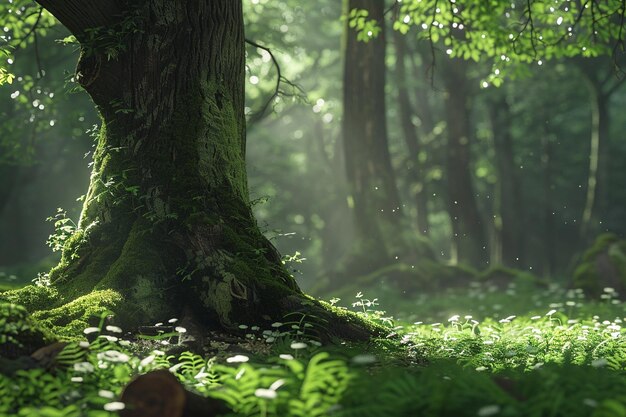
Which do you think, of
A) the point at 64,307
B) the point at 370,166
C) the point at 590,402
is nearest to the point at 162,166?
the point at 64,307

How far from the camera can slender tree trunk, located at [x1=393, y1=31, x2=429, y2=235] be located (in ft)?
84.0

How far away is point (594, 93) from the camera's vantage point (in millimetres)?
22594

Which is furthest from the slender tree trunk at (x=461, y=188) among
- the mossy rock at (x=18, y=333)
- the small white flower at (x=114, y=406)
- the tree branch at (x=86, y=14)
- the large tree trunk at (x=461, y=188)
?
the small white flower at (x=114, y=406)

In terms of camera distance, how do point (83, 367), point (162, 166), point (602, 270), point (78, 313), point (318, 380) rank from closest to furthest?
point (318, 380), point (83, 367), point (78, 313), point (162, 166), point (602, 270)

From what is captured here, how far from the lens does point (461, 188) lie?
22750mm

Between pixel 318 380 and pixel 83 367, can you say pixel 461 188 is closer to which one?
pixel 318 380

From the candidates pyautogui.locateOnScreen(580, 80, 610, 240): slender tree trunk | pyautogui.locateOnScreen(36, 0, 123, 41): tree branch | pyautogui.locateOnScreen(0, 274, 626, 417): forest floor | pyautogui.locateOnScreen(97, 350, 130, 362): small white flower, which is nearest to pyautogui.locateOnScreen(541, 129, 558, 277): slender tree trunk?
pyautogui.locateOnScreen(580, 80, 610, 240): slender tree trunk

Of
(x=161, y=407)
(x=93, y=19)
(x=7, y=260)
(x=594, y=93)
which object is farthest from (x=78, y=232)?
(x=7, y=260)

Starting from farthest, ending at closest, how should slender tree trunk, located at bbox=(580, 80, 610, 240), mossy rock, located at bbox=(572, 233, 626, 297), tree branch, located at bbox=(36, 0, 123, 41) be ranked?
slender tree trunk, located at bbox=(580, 80, 610, 240)
mossy rock, located at bbox=(572, 233, 626, 297)
tree branch, located at bbox=(36, 0, 123, 41)

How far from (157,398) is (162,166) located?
3309 millimetres

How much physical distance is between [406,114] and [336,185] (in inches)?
316

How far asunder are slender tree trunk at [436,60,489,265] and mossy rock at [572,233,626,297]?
5.89 metres

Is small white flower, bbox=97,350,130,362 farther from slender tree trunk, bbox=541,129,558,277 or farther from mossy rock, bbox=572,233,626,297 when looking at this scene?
slender tree trunk, bbox=541,129,558,277

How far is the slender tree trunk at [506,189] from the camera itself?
24766mm
